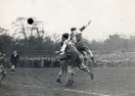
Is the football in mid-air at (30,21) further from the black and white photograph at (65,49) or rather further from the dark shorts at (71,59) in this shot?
the dark shorts at (71,59)

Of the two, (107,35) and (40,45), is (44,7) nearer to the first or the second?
(40,45)

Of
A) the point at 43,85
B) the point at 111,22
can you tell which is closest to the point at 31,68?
the point at 43,85

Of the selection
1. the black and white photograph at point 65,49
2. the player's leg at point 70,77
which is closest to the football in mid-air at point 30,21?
the black and white photograph at point 65,49

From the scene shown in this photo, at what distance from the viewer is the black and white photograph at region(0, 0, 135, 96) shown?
3148mm

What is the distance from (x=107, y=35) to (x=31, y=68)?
35.5 inches

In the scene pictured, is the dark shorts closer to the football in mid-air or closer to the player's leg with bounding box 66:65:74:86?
the player's leg with bounding box 66:65:74:86

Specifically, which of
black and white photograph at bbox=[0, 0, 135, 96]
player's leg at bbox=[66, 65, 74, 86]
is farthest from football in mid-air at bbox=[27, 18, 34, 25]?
player's leg at bbox=[66, 65, 74, 86]

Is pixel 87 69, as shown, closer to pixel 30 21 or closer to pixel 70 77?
pixel 70 77

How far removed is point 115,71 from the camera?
10.6 feet

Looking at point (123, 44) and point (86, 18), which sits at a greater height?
point (86, 18)

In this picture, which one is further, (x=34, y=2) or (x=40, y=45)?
(x=34, y=2)

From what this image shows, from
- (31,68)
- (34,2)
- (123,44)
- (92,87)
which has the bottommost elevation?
(92,87)

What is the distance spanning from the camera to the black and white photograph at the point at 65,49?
3.15m

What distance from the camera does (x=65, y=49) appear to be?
10.5ft
